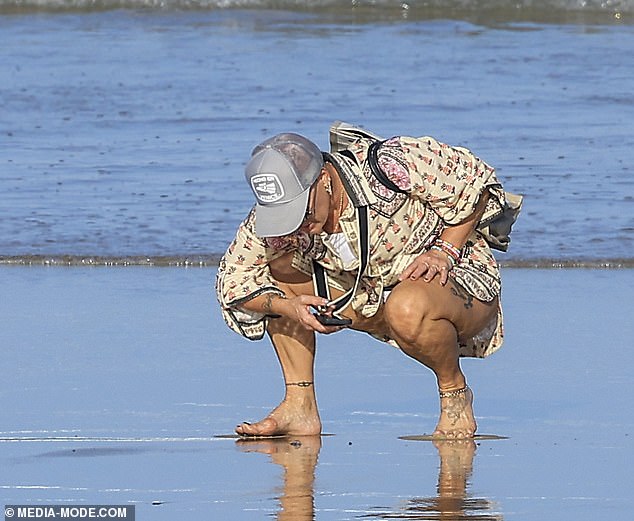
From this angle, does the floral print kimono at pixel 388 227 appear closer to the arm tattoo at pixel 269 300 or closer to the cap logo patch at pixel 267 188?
the arm tattoo at pixel 269 300

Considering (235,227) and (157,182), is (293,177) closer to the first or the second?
(235,227)

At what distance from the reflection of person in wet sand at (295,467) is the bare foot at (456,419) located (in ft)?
1.05

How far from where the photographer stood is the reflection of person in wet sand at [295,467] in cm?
345

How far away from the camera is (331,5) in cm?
1852

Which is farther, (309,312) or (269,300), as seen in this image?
(269,300)

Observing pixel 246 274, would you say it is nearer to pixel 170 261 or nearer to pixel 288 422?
pixel 288 422

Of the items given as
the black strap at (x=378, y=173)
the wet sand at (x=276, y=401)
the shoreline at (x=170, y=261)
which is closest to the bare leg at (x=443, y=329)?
the wet sand at (x=276, y=401)

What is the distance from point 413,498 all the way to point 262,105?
302 inches

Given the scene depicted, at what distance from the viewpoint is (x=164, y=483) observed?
3672 millimetres

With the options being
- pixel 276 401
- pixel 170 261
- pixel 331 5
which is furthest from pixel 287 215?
pixel 331 5

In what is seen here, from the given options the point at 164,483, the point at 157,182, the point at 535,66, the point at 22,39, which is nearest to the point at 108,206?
the point at 157,182

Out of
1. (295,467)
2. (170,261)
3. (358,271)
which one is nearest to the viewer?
(295,467)

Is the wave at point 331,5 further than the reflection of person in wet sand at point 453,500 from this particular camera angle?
Yes

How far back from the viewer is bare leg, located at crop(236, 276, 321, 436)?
4.20m
